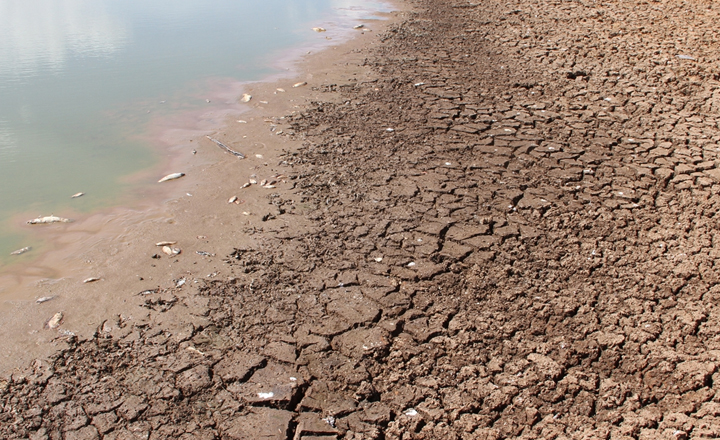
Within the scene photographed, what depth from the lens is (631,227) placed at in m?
4.44

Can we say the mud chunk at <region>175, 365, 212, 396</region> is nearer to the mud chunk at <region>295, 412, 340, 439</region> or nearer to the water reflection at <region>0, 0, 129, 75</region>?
the mud chunk at <region>295, 412, 340, 439</region>

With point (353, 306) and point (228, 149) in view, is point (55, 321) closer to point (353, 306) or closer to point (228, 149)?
point (353, 306)

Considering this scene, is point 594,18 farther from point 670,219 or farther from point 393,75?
point 670,219

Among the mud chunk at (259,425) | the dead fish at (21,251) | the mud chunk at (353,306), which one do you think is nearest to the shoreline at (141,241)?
the dead fish at (21,251)

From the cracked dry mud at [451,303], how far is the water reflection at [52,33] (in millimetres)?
5818

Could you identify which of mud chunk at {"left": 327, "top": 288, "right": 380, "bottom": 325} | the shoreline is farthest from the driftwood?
mud chunk at {"left": 327, "top": 288, "right": 380, "bottom": 325}

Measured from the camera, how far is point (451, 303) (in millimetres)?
3637

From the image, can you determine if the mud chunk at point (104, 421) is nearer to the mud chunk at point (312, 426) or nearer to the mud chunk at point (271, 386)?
the mud chunk at point (271, 386)

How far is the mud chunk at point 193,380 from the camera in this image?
299 centimetres

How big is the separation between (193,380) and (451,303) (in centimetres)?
164

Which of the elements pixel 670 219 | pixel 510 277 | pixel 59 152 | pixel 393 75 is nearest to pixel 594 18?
pixel 393 75

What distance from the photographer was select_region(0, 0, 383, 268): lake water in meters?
5.61

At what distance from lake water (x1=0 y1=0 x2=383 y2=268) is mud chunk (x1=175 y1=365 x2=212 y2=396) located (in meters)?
2.25

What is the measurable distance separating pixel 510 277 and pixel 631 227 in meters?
1.28
